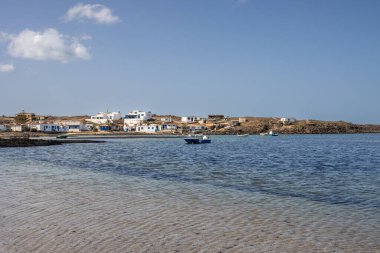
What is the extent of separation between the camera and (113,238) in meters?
10.3

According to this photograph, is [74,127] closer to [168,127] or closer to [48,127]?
[48,127]

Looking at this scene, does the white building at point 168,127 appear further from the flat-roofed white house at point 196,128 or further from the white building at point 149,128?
the flat-roofed white house at point 196,128

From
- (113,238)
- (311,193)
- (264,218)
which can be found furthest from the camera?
(311,193)

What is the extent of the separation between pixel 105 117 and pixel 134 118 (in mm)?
16361

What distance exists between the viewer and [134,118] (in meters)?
175

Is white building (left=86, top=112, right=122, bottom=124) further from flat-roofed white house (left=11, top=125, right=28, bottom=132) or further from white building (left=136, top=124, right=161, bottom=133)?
flat-roofed white house (left=11, top=125, right=28, bottom=132)

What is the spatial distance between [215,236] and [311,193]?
384 inches

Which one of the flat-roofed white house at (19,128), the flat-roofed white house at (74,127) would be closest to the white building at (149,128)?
the flat-roofed white house at (74,127)

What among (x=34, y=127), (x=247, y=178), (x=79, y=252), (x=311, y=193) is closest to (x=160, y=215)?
(x=79, y=252)

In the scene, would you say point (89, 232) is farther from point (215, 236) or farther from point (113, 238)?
point (215, 236)

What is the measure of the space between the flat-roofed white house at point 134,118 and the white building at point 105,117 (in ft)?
29.5

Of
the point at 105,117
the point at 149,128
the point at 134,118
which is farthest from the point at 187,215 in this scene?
the point at 105,117

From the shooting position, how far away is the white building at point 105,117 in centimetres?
17548

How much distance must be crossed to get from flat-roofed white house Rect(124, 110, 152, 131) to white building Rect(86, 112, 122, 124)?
899 cm
